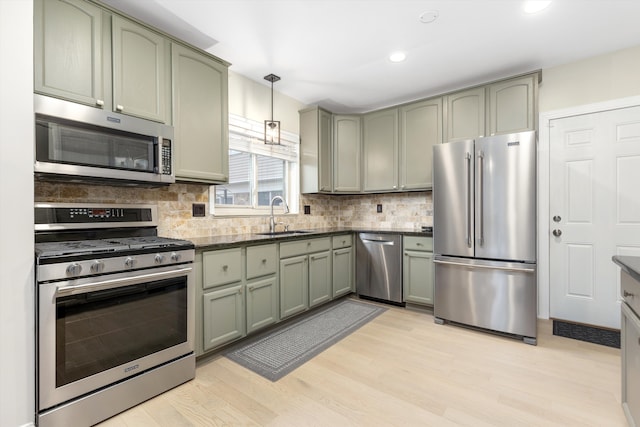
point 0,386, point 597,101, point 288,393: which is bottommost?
point 288,393

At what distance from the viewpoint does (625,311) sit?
151 centimetres

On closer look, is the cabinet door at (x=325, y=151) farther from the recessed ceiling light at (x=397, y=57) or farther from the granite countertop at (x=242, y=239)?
the recessed ceiling light at (x=397, y=57)

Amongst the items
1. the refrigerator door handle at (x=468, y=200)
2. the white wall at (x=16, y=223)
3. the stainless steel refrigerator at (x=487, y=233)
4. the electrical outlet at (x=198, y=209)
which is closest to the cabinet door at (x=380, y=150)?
the stainless steel refrigerator at (x=487, y=233)

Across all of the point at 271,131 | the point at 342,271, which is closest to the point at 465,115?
the point at 271,131

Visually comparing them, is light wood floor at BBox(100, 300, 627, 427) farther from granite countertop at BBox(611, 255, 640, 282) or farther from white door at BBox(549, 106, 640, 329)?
granite countertop at BBox(611, 255, 640, 282)

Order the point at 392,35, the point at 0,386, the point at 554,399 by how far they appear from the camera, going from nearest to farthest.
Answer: the point at 0,386, the point at 554,399, the point at 392,35

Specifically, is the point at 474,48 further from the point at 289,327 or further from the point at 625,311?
the point at 289,327

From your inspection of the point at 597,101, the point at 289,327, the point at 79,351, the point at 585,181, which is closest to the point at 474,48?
the point at 597,101

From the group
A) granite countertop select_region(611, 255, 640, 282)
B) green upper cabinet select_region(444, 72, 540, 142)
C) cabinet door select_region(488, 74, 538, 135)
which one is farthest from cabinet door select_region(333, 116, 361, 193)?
granite countertop select_region(611, 255, 640, 282)

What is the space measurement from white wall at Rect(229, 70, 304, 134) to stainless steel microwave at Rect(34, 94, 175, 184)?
112 cm

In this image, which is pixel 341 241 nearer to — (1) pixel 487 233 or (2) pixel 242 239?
(2) pixel 242 239

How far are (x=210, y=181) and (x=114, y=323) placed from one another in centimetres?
125

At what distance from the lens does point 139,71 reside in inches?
80.8

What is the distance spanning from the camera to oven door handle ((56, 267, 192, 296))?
1.46 metres
